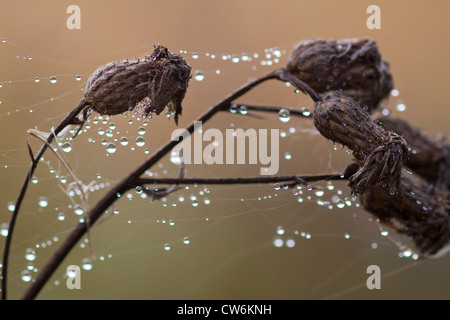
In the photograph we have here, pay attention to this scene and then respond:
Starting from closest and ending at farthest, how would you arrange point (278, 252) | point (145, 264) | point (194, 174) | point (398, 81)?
point (194, 174)
point (145, 264)
point (278, 252)
point (398, 81)

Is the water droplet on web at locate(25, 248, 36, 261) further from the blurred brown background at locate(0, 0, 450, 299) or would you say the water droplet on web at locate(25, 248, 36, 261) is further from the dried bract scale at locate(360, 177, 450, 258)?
the dried bract scale at locate(360, 177, 450, 258)

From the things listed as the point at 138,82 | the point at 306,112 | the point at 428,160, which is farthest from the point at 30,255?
the point at 428,160

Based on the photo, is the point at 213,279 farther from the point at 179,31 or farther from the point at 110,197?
the point at 110,197

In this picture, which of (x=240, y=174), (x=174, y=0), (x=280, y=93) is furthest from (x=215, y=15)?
(x=240, y=174)

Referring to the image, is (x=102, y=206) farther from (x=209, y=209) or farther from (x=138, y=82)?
(x=209, y=209)

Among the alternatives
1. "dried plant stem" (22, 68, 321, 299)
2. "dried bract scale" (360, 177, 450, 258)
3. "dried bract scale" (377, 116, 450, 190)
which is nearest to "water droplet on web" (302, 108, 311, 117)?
"dried plant stem" (22, 68, 321, 299)
